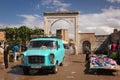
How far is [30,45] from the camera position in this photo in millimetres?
18297

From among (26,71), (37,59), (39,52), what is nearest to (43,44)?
(39,52)

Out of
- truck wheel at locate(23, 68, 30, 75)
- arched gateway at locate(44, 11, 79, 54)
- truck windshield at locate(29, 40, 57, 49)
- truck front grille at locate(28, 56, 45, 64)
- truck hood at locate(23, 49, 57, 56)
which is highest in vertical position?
arched gateway at locate(44, 11, 79, 54)

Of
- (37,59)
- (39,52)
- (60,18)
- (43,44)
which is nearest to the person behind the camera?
(37,59)

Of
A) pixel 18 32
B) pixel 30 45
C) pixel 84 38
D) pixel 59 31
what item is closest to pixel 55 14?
pixel 84 38

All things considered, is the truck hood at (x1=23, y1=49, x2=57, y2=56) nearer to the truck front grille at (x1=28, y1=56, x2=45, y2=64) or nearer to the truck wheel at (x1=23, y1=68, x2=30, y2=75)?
the truck front grille at (x1=28, y1=56, x2=45, y2=64)

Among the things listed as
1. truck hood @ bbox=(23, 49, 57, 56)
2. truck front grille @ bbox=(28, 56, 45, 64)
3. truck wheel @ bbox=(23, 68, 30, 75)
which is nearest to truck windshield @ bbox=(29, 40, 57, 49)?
truck hood @ bbox=(23, 49, 57, 56)

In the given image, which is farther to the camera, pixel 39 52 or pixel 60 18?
pixel 60 18

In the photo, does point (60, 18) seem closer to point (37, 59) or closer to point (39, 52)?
point (39, 52)

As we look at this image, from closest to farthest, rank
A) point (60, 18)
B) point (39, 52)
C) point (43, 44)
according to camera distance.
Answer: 1. point (39, 52)
2. point (43, 44)
3. point (60, 18)

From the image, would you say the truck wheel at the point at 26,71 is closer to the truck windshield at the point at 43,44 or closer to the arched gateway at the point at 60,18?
the truck windshield at the point at 43,44

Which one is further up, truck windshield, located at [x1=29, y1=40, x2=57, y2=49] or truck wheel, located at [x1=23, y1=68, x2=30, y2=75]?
truck windshield, located at [x1=29, y1=40, x2=57, y2=49]

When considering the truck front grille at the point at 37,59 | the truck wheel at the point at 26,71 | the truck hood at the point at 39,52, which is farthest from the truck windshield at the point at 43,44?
the truck wheel at the point at 26,71

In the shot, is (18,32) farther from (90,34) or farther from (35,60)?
(35,60)

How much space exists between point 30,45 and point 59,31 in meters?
39.6
